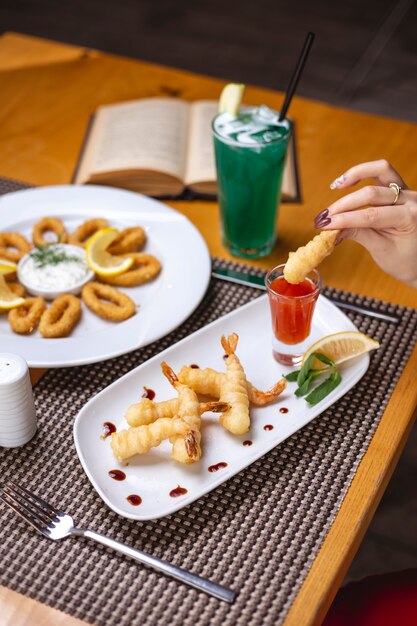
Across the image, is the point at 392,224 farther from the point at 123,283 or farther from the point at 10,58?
the point at 10,58

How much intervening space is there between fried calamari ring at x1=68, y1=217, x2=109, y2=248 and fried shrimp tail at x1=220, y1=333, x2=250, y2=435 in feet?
2.05

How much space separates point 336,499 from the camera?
1.35m

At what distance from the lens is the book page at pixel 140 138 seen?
2115 millimetres

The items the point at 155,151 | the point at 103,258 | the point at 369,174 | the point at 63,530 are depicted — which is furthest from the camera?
the point at 155,151

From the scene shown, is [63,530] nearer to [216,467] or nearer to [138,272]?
[216,467]

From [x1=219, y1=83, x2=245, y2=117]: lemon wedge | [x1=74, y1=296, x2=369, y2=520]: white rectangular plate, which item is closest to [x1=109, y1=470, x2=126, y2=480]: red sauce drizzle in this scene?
[x1=74, y1=296, x2=369, y2=520]: white rectangular plate

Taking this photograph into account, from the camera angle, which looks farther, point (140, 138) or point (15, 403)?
point (140, 138)

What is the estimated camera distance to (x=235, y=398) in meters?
1.40

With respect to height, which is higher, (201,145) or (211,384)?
(211,384)

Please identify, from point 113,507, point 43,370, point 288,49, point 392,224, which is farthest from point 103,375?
point 288,49

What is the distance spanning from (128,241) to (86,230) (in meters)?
0.12

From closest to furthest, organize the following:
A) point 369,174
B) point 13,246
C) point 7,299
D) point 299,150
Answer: point 369,174
point 7,299
point 13,246
point 299,150

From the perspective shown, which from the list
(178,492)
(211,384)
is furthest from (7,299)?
(178,492)

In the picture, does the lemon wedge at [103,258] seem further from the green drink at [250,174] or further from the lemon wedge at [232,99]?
the lemon wedge at [232,99]
